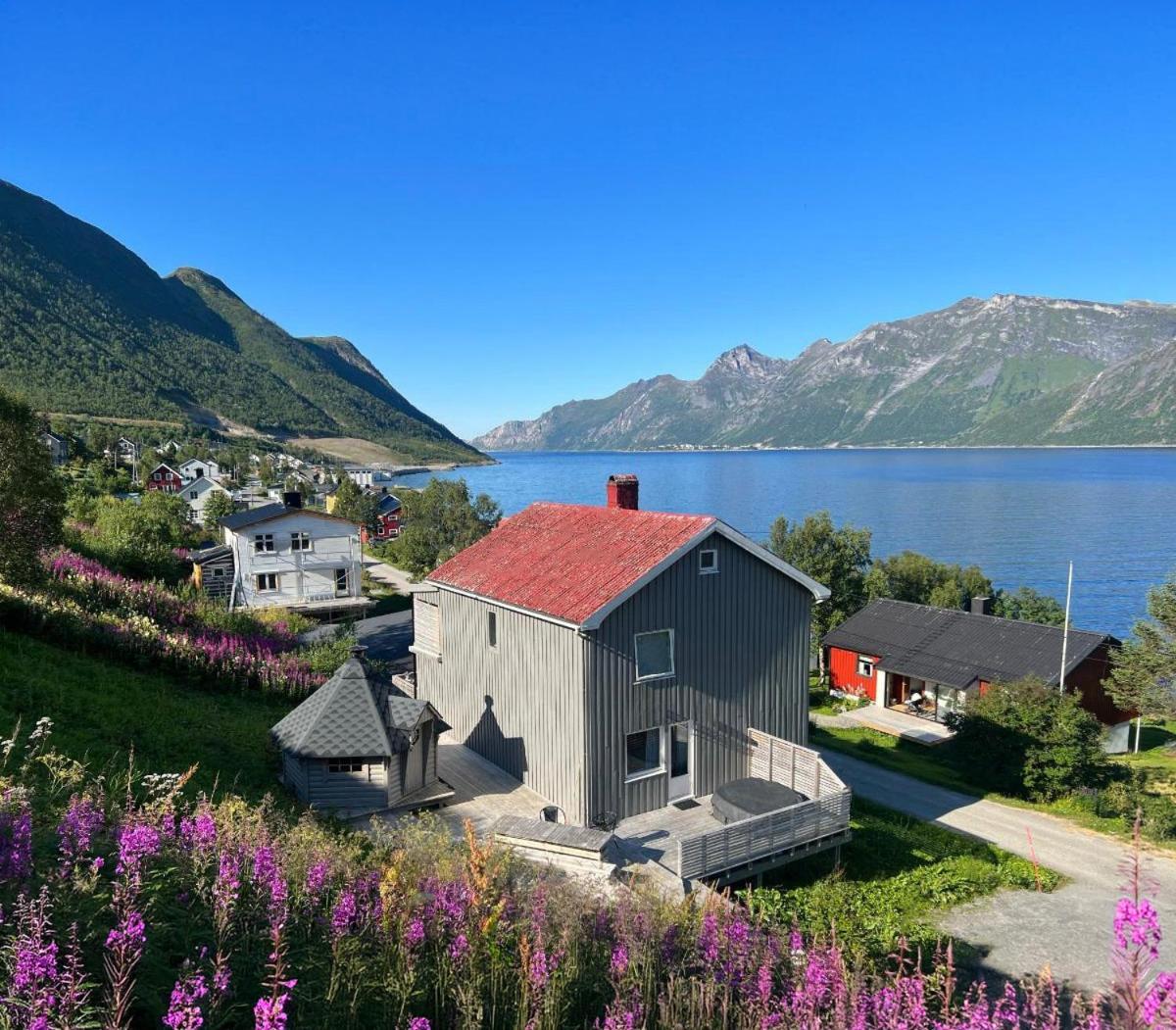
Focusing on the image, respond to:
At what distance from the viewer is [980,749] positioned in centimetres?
2614

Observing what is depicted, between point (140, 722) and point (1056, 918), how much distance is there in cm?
2022

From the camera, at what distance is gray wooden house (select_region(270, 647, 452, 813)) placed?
16172 millimetres

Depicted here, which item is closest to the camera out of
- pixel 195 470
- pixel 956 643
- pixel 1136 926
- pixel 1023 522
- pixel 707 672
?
pixel 1136 926

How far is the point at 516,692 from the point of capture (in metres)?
19.3

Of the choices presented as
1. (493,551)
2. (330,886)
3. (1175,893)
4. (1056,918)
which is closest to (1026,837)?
(1175,893)

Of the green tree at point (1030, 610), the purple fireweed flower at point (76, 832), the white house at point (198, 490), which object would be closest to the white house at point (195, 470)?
the white house at point (198, 490)

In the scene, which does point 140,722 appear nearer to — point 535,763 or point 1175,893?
point 535,763

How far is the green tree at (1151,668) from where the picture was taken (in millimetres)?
33375

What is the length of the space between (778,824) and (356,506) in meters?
77.4

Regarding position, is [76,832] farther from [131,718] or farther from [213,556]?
[213,556]

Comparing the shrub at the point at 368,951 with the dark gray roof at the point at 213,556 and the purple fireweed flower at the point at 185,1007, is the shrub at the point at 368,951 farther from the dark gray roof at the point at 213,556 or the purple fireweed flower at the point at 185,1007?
the dark gray roof at the point at 213,556

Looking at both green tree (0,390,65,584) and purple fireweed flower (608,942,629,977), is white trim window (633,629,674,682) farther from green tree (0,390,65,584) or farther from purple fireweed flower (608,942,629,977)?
green tree (0,390,65,584)

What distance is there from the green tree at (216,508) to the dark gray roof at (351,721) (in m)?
66.7

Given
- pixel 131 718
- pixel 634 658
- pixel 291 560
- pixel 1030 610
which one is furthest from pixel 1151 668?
pixel 291 560
